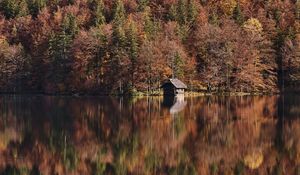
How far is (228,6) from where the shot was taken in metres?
144

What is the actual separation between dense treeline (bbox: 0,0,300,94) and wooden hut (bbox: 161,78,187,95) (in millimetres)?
6389

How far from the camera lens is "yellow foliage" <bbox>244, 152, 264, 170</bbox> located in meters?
27.4

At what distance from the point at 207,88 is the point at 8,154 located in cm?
8221

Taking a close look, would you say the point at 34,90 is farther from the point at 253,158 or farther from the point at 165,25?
the point at 253,158

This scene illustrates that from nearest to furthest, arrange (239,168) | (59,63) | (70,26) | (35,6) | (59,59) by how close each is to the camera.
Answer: (239,168) < (59,59) < (59,63) < (70,26) < (35,6)

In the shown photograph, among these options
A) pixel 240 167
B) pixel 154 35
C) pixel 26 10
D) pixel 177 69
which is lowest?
pixel 240 167

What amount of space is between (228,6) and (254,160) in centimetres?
11888

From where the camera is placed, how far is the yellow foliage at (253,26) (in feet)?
401

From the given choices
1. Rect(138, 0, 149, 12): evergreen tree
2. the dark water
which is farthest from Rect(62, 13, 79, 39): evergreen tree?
the dark water

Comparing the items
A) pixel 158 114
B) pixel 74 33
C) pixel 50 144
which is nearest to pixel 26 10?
pixel 74 33

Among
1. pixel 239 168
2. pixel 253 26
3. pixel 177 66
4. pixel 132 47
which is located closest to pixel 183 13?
pixel 253 26

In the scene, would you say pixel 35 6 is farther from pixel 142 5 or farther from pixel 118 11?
pixel 142 5

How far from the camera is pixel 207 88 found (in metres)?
112

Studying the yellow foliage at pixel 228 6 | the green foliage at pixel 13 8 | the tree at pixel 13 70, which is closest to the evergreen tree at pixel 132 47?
the tree at pixel 13 70
